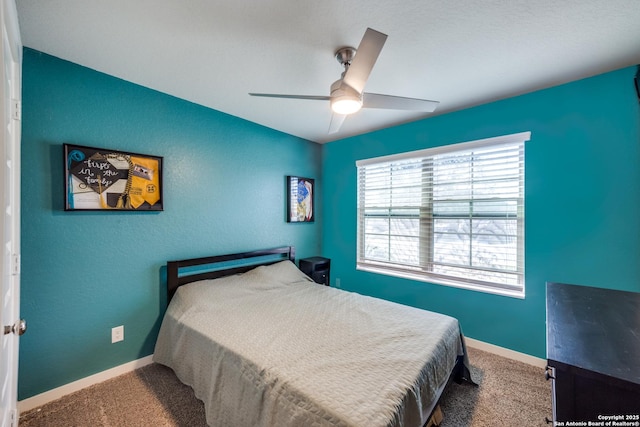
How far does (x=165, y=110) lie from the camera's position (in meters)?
2.37

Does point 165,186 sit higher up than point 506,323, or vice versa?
point 165,186

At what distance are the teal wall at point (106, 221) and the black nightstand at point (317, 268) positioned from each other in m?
0.90

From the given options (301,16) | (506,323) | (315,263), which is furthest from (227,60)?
(506,323)

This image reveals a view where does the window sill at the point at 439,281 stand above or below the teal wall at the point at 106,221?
below

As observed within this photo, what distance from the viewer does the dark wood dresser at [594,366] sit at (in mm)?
779

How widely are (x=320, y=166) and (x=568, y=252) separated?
301cm

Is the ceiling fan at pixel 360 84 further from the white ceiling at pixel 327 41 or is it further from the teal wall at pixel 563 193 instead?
the teal wall at pixel 563 193

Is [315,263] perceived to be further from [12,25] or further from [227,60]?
[12,25]

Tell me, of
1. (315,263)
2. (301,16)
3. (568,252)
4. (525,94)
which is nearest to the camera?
(301,16)

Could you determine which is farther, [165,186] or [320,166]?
[320,166]

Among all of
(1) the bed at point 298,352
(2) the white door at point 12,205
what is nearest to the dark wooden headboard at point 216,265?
(1) the bed at point 298,352

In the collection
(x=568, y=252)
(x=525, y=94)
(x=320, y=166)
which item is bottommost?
(x=568, y=252)

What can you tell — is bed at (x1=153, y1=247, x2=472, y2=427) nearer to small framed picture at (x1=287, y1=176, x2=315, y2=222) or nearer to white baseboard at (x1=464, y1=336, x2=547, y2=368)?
white baseboard at (x1=464, y1=336, x2=547, y2=368)

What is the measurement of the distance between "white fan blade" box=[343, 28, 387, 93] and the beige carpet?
2.26m
